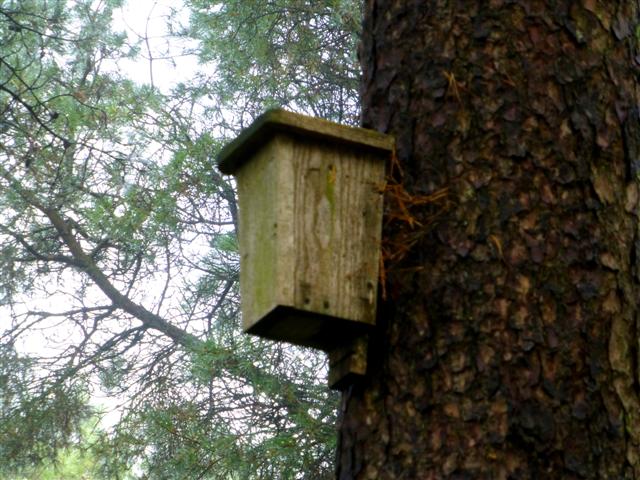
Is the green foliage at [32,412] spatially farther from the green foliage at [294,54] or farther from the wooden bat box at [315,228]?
the wooden bat box at [315,228]

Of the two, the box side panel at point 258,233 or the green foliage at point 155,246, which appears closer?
the box side panel at point 258,233

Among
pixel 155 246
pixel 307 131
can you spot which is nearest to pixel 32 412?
pixel 155 246

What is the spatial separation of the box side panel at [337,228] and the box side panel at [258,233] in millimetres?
36

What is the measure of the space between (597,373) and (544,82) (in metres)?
0.44

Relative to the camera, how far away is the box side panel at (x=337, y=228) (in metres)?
1.66

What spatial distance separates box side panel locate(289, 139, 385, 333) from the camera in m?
1.66

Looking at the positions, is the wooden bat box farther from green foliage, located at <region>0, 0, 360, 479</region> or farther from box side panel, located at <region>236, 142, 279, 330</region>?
green foliage, located at <region>0, 0, 360, 479</region>

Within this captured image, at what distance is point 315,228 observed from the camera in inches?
66.1

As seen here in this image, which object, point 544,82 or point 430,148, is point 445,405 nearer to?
point 430,148

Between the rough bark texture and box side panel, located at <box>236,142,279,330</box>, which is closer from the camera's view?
the rough bark texture

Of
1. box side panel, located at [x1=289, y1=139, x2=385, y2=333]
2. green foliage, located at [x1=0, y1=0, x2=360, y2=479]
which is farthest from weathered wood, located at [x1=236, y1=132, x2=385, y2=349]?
green foliage, located at [x1=0, y1=0, x2=360, y2=479]

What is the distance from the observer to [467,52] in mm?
1745

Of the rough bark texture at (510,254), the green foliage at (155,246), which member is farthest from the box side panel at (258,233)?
the green foliage at (155,246)

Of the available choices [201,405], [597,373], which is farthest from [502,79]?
[201,405]
